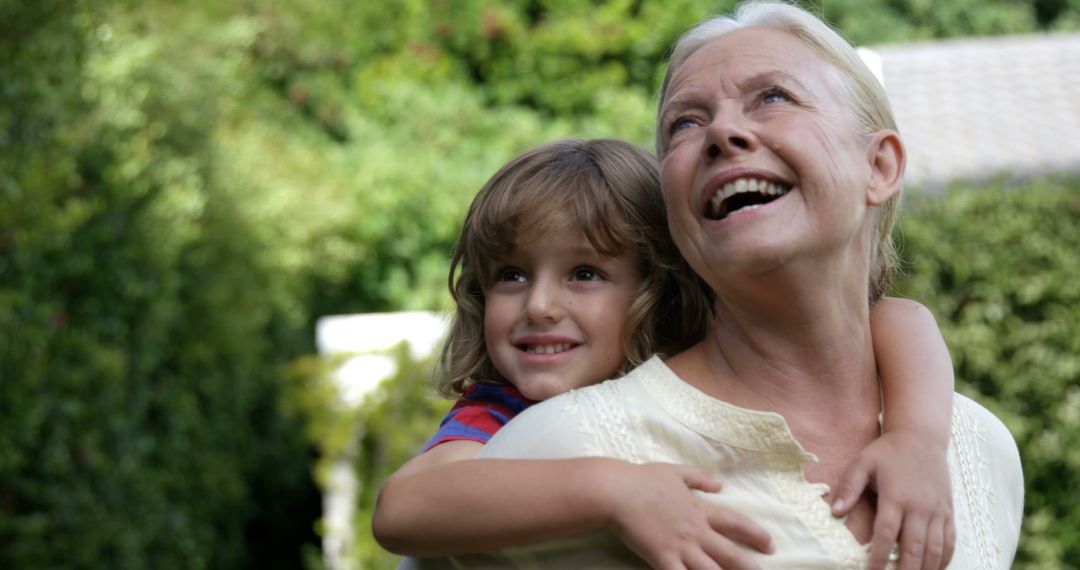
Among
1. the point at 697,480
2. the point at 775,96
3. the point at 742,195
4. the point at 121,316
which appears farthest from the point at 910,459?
the point at 121,316

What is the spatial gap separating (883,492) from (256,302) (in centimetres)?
816

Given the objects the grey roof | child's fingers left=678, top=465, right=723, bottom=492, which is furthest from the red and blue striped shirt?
the grey roof

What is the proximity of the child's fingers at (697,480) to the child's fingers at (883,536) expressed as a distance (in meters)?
0.23

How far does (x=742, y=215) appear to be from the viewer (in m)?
1.86

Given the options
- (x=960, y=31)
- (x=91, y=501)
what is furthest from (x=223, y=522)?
(x=960, y=31)

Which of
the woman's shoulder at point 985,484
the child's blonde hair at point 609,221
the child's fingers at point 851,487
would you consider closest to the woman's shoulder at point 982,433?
the woman's shoulder at point 985,484

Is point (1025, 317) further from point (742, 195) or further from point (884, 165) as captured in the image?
point (742, 195)

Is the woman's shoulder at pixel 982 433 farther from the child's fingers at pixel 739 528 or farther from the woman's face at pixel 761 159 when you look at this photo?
the child's fingers at pixel 739 528

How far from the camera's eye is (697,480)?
1.81 metres

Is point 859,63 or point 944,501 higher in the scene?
point 859,63

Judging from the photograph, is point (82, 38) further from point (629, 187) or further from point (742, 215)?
point (742, 215)

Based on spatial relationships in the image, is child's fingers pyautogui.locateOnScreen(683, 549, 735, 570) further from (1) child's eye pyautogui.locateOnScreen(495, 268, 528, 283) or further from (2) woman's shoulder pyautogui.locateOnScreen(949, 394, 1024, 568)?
(1) child's eye pyautogui.locateOnScreen(495, 268, 528, 283)

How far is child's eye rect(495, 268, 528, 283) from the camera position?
7.97 feet

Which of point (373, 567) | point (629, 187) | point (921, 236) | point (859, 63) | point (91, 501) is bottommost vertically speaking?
point (373, 567)
